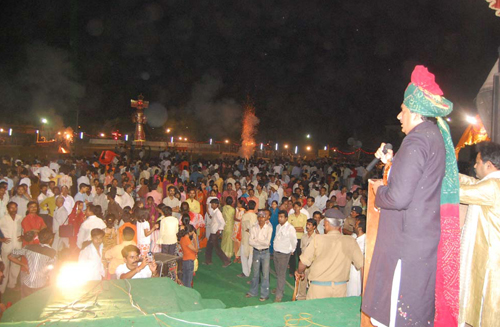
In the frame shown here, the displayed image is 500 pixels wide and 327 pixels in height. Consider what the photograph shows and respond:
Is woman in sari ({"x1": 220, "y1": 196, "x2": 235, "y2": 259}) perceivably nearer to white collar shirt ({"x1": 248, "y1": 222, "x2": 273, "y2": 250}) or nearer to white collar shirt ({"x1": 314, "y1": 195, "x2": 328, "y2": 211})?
white collar shirt ({"x1": 248, "y1": 222, "x2": 273, "y2": 250})

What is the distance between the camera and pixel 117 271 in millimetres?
5020

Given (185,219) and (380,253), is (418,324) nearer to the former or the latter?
(380,253)

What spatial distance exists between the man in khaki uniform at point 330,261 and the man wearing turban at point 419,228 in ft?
6.96

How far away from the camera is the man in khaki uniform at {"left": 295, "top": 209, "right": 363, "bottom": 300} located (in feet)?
14.2

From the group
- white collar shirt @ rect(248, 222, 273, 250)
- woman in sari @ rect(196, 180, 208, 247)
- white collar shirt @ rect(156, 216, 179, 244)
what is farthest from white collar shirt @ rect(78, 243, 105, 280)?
woman in sari @ rect(196, 180, 208, 247)

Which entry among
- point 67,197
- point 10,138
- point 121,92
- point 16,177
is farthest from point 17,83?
point 67,197

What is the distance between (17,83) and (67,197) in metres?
36.5

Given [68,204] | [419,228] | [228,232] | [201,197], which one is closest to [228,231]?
[228,232]

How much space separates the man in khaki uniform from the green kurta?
4670 millimetres

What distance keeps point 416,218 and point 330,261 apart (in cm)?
246

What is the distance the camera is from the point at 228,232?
8961 millimetres

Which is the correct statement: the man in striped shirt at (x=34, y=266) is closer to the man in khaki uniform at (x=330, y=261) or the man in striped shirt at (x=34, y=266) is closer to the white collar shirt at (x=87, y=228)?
the white collar shirt at (x=87, y=228)

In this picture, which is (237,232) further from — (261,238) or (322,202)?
(322,202)

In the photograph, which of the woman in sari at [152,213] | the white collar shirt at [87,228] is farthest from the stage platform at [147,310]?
the woman in sari at [152,213]
